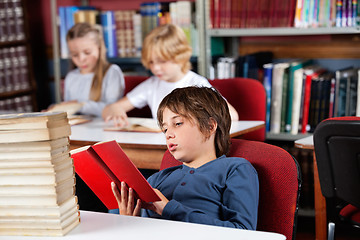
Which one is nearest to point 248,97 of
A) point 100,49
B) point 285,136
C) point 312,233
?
point 285,136

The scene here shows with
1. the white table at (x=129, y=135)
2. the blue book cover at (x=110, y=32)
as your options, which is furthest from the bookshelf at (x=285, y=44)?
the white table at (x=129, y=135)

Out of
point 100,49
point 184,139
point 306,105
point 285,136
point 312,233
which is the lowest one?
point 312,233

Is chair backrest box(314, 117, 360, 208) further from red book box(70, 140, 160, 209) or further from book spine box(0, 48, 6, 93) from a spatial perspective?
book spine box(0, 48, 6, 93)

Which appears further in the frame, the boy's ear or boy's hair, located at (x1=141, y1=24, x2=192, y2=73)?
boy's hair, located at (x1=141, y1=24, x2=192, y2=73)

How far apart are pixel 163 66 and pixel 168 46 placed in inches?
4.0

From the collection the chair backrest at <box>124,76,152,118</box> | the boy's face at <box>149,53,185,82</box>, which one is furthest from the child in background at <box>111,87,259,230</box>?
the chair backrest at <box>124,76,152,118</box>

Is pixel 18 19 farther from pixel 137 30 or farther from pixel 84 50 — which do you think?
pixel 84 50

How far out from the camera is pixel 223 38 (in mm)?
3525

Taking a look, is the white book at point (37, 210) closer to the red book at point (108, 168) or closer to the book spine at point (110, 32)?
the red book at point (108, 168)

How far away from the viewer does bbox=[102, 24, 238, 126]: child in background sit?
2.65m

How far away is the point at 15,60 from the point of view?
13.3 ft

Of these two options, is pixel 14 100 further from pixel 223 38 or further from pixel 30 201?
pixel 30 201

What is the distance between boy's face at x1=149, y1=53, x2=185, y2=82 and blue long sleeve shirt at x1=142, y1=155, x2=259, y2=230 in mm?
1138

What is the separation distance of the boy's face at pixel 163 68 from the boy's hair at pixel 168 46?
0.02 m
